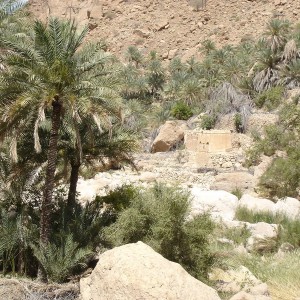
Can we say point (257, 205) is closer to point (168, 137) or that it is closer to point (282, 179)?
point (282, 179)

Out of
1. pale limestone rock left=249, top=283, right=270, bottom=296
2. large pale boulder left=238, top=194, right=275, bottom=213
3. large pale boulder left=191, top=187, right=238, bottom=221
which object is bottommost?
large pale boulder left=191, top=187, right=238, bottom=221

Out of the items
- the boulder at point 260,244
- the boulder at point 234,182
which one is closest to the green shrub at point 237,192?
the boulder at point 234,182

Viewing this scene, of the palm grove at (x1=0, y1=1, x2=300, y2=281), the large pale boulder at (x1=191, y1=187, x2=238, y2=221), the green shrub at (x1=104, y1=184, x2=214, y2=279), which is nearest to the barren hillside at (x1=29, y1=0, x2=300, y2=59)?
the large pale boulder at (x1=191, y1=187, x2=238, y2=221)

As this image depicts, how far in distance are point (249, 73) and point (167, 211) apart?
2682 centimetres

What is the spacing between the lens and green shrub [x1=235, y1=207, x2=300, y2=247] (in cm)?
1111

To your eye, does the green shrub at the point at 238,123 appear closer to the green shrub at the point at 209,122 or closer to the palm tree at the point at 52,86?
the green shrub at the point at 209,122

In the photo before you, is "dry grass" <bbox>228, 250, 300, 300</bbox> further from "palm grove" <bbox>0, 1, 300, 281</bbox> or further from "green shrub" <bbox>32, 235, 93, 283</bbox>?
"green shrub" <bbox>32, 235, 93, 283</bbox>

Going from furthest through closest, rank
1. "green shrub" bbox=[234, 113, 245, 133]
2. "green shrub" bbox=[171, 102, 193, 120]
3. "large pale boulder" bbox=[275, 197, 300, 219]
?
"green shrub" bbox=[171, 102, 193, 120] → "green shrub" bbox=[234, 113, 245, 133] → "large pale boulder" bbox=[275, 197, 300, 219]

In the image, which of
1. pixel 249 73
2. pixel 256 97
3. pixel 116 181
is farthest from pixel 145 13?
pixel 116 181

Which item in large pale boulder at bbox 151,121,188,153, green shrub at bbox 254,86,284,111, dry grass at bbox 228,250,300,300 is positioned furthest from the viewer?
green shrub at bbox 254,86,284,111

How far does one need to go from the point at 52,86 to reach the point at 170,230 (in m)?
3.25

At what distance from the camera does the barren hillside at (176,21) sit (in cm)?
5075

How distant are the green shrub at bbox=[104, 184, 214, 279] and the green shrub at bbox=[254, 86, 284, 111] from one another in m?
20.6

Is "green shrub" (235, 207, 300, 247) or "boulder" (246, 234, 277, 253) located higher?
"boulder" (246, 234, 277, 253)
